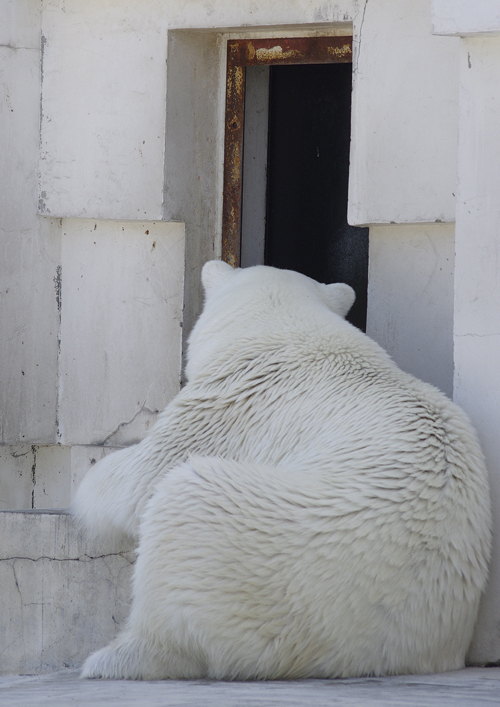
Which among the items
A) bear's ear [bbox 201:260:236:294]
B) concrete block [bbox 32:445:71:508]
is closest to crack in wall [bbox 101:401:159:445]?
concrete block [bbox 32:445:71:508]

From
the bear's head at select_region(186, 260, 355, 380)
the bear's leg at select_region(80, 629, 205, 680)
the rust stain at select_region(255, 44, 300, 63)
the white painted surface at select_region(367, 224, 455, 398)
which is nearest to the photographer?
the bear's leg at select_region(80, 629, 205, 680)

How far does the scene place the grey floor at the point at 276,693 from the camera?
233 centimetres

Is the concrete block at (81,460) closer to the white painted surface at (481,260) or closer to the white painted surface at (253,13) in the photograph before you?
the white painted surface at (253,13)

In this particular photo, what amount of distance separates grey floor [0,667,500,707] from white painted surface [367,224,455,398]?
1.91 m

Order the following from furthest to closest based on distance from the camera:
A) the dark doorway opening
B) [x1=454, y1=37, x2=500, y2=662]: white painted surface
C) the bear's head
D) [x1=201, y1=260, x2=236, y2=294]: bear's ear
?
the dark doorway opening < [x1=201, y1=260, x2=236, y2=294]: bear's ear < the bear's head < [x1=454, y1=37, x2=500, y2=662]: white painted surface

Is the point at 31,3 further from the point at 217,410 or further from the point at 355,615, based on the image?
the point at 355,615

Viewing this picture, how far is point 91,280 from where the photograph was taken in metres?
5.09

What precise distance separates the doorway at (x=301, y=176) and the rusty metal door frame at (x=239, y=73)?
0.18 metres

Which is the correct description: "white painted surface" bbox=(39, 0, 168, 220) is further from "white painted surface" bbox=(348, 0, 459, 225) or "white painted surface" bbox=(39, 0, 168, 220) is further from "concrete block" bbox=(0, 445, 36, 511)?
"concrete block" bbox=(0, 445, 36, 511)

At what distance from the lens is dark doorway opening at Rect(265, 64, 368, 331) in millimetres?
6008

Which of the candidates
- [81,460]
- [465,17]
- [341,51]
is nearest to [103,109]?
[341,51]

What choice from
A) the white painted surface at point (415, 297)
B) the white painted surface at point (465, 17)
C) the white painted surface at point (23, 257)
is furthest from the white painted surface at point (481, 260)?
the white painted surface at point (23, 257)

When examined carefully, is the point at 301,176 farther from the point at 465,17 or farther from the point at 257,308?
the point at 465,17

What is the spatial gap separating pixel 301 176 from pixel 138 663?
13.3 ft
